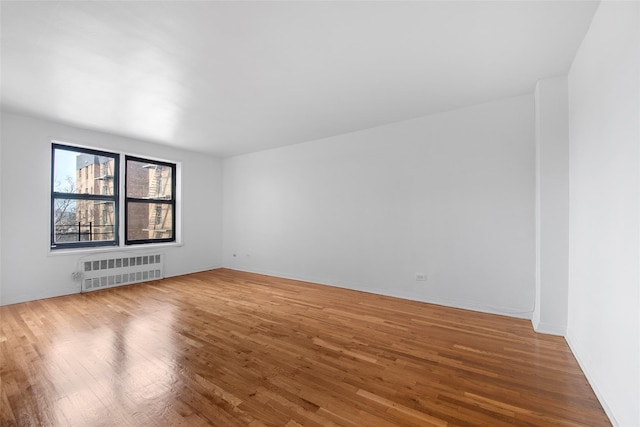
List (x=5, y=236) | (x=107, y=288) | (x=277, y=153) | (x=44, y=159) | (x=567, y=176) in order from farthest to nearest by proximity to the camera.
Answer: (x=277, y=153)
(x=107, y=288)
(x=44, y=159)
(x=5, y=236)
(x=567, y=176)

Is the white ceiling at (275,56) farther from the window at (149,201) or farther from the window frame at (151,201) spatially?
the window at (149,201)

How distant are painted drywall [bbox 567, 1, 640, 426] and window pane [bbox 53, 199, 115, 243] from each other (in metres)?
6.44

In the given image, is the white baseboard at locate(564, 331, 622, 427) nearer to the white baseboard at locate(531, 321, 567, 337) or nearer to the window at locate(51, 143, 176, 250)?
the white baseboard at locate(531, 321, 567, 337)

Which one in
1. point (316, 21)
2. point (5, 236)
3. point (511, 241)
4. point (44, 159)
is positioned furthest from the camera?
point (44, 159)

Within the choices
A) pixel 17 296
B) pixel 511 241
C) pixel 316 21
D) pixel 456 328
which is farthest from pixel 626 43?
pixel 17 296

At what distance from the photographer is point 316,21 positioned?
192 cm

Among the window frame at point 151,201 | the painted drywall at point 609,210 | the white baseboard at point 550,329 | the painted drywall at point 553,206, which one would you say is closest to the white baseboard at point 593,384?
the painted drywall at point 609,210

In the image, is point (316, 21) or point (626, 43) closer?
point (626, 43)

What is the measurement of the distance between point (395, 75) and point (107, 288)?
18.0 ft

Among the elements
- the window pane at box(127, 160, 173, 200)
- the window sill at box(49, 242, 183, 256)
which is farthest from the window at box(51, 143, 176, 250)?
the window sill at box(49, 242, 183, 256)

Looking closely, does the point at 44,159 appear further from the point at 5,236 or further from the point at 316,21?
the point at 316,21

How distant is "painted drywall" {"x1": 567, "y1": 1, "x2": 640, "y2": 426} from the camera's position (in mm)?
1396

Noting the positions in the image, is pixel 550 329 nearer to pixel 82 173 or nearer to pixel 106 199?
pixel 106 199

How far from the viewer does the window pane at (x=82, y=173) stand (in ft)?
13.8
